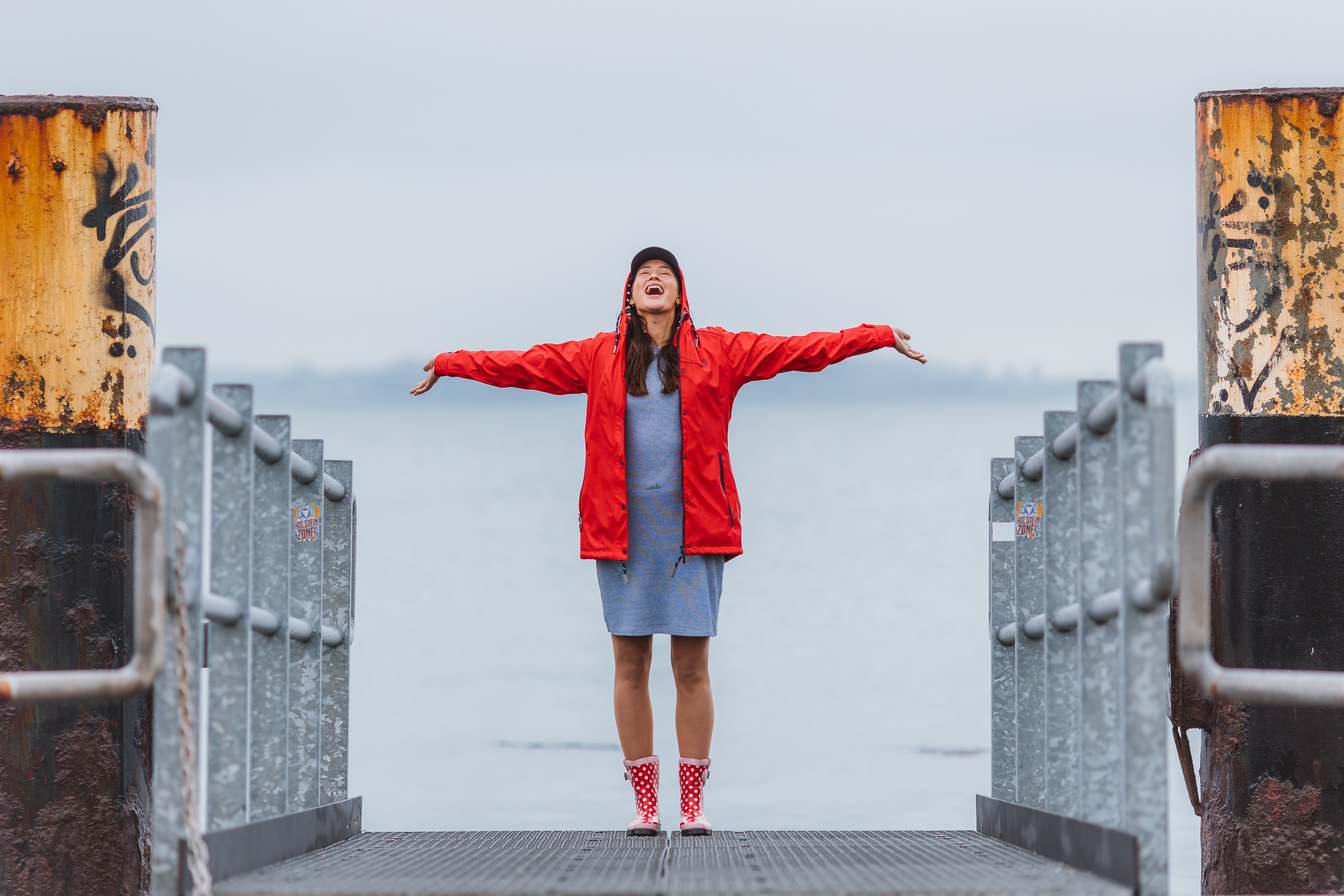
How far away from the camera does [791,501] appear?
1940 inches

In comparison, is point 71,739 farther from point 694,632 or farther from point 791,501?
point 791,501

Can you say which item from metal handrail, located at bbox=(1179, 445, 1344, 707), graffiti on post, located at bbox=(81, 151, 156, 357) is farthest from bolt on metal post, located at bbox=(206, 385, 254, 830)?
metal handrail, located at bbox=(1179, 445, 1344, 707)

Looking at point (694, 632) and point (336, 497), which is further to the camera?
point (336, 497)

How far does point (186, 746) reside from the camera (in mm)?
2910

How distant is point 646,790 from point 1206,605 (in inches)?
80.9

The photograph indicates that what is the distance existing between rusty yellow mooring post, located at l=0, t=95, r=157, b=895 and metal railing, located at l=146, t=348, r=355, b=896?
20.4 inches

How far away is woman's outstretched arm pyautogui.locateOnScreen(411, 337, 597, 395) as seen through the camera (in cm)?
455

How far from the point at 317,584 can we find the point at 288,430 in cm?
62

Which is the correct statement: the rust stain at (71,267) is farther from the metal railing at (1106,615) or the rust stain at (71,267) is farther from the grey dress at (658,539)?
the metal railing at (1106,615)

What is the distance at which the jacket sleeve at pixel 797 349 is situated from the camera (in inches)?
178

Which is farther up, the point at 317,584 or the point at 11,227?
the point at 11,227

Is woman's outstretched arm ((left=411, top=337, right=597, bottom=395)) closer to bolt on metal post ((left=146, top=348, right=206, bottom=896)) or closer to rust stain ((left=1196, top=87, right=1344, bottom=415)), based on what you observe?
bolt on metal post ((left=146, top=348, right=206, bottom=896))

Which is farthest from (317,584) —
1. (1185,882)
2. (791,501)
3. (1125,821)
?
(791,501)

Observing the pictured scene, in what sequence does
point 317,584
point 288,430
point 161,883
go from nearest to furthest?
point 161,883
point 288,430
point 317,584
